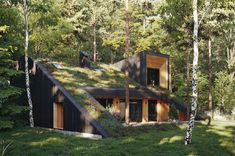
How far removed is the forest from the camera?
3178 centimetres

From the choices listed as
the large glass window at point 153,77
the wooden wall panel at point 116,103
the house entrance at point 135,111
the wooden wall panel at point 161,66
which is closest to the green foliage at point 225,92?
the wooden wall panel at point 161,66

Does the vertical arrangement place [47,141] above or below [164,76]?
below

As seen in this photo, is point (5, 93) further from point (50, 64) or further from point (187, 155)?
point (187, 155)

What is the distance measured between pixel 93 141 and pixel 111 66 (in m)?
21.1

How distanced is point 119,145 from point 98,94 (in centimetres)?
1035

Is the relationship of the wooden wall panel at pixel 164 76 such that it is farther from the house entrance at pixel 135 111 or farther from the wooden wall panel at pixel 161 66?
the house entrance at pixel 135 111

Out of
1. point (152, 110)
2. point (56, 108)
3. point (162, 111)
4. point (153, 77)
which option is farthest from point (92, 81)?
point (153, 77)

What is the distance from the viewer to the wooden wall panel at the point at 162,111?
3722 cm

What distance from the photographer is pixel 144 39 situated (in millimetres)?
52719

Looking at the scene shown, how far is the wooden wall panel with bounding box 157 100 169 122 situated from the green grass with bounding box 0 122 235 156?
1225 centimetres

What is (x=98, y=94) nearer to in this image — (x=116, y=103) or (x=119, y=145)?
(x=116, y=103)

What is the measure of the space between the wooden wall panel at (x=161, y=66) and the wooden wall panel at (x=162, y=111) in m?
3.38

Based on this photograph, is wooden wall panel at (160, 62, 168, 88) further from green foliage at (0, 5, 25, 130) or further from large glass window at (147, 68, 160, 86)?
green foliage at (0, 5, 25, 130)

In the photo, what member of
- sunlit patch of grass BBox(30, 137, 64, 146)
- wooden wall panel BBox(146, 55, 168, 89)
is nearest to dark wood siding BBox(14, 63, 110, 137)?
sunlit patch of grass BBox(30, 137, 64, 146)
